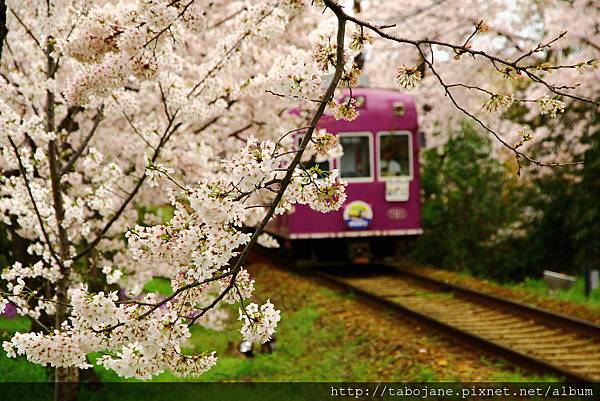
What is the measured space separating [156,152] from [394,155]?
346 inches

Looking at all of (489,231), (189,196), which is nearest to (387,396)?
(189,196)

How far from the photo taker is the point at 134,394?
21.5 feet

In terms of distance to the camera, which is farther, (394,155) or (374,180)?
(394,155)

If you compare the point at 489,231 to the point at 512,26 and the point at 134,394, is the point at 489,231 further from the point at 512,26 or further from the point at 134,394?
the point at 134,394

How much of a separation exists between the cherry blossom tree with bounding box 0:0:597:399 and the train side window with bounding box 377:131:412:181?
4.31 metres

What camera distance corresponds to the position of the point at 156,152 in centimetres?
527

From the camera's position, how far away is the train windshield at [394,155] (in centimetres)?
1345

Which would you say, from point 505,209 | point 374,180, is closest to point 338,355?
point 374,180

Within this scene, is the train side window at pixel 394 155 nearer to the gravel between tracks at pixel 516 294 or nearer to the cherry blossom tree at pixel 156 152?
the gravel between tracks at pixel 516 294

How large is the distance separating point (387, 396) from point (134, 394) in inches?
92.2

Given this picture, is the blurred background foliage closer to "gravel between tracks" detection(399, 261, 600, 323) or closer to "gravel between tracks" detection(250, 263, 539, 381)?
"gravel between tracks" detection(399, 261, 600, 323)

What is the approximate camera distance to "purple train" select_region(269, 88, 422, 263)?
1334 centimetres

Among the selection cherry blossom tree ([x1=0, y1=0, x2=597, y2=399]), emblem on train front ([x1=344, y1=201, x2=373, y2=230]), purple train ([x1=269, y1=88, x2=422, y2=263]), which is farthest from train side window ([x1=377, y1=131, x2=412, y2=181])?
cherry blossom tree ([x1=0, y1=0, x2=597, y2=399])

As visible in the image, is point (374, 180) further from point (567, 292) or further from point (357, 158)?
point (567, 292)
